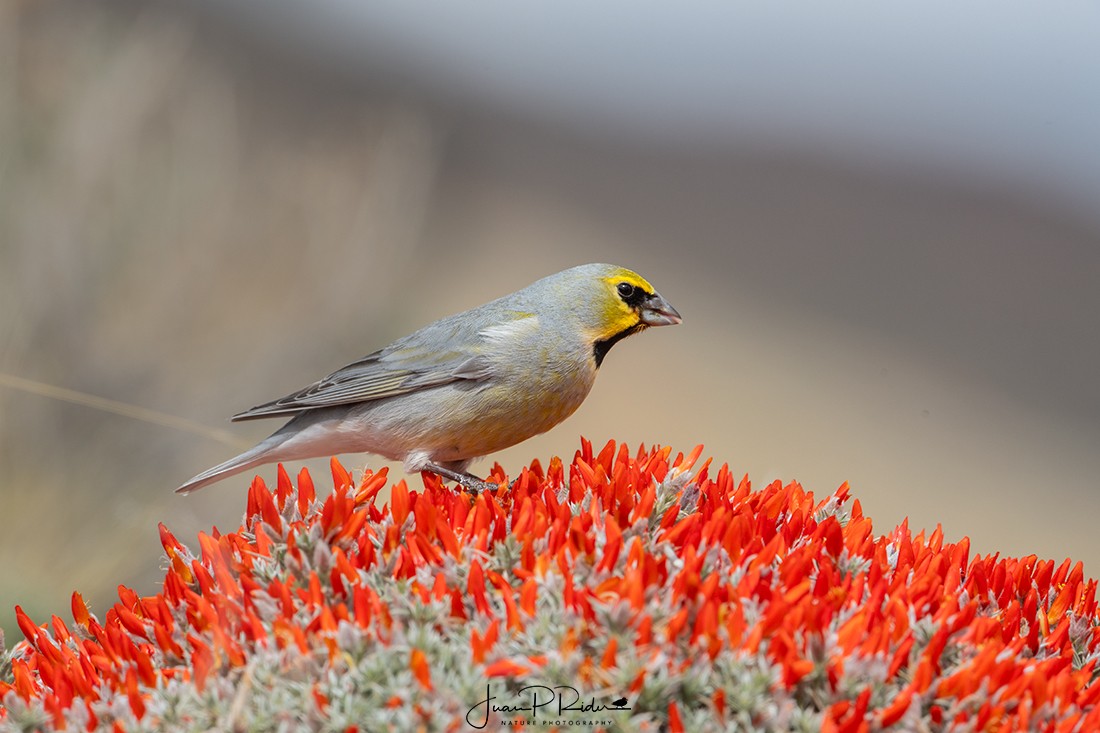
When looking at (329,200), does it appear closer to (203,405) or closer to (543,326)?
(203,405)

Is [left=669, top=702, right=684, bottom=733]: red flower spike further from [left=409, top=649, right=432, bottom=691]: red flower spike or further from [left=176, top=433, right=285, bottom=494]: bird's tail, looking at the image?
[left=176, top=433, right=285, bottom=494]: bird's tail

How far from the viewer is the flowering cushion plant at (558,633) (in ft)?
6.76

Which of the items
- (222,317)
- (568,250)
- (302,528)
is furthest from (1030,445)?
(302,528)

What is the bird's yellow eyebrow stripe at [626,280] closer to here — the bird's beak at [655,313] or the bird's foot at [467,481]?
the bird's beak at [655,313]

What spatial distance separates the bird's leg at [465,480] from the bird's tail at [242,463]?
63 centimetres

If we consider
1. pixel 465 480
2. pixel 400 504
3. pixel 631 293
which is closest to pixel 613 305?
pixel 631 293

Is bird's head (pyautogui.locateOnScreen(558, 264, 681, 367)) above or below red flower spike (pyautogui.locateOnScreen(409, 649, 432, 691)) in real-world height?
above

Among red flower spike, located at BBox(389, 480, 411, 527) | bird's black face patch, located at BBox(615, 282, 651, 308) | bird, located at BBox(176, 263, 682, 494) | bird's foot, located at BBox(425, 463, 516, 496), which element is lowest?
red flower spike, located at BBox(389, 480, 411, 527)

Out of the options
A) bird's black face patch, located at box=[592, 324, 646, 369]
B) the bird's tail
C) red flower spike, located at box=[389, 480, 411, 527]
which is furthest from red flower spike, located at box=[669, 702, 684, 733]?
the bird's tail

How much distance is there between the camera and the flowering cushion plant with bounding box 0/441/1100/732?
81.1 inches

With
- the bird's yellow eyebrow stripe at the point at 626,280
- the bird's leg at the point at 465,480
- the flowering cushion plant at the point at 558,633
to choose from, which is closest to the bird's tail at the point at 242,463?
the bird's leg at the point at 465,480

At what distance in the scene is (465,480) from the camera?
12.0 ft

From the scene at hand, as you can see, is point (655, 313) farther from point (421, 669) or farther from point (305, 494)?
point (421, 669)

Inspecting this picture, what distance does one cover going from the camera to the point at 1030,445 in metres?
12.9
